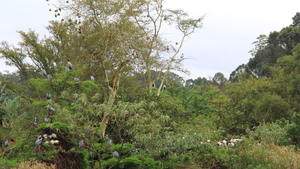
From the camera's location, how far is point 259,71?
4475cm

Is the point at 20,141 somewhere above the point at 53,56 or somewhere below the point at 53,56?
below

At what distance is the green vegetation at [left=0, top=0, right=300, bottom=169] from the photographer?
377 inches

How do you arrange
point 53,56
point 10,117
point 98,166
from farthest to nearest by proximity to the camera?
point 53,56 < point 10,117 < point 98,166

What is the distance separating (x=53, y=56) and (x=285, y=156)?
16029mm

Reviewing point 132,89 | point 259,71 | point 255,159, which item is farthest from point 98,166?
point 259,71

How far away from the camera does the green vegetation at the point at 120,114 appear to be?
377 inches

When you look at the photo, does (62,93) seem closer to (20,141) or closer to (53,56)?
(20,141)

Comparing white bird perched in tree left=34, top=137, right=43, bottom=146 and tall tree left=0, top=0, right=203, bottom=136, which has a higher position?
tall tree left=0, top=0, right=203, bottom=136

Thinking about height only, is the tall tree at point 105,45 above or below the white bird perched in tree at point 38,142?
above

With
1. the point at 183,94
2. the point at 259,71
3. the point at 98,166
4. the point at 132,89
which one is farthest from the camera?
the point at 259,71

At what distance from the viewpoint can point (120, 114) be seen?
364 inches

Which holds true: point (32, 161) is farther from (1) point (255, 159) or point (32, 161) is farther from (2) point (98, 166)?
(1) point (255, 159)

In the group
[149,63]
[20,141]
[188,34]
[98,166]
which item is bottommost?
[98,166]

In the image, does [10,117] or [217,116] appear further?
[217,116]
